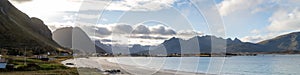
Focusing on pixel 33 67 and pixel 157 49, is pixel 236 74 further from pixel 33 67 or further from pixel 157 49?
pixel 33 67

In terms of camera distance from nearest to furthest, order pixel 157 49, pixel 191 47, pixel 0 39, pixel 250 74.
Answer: pixel 191 47
pixel 157 49
pixel 250 74
pixel 0 39

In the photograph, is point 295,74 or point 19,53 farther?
point 19,53

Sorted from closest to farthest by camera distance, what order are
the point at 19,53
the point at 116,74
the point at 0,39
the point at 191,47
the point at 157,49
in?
1. the point at 191,47
2. the point at 157,49
3. the point at 116,74
4. the point at 19,53
5. the point at 0,39

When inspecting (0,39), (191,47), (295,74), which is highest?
(0,39)

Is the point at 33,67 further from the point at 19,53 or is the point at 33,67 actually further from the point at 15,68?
the point at 19,53


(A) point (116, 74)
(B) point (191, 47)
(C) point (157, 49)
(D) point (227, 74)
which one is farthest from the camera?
(D) point (227, 74)

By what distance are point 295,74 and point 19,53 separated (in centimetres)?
11045

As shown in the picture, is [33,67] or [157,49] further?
[33,67]

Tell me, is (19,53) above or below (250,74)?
above

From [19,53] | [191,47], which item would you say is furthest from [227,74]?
[19,53]

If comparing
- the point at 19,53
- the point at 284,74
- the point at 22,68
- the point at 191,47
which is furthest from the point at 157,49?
the point at 19,53

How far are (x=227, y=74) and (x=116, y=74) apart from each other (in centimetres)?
3138

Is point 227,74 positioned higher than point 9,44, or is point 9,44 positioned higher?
point 9,44

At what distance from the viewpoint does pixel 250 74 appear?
95.0m
